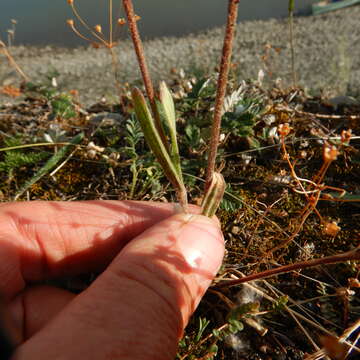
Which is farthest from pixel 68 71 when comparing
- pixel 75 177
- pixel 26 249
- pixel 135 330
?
pixel 135 330

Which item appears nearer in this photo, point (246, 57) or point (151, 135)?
point (151, 135)

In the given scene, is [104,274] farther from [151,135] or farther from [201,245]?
[151,135]

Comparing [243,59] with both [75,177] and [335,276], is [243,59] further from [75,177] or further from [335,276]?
[335,276]

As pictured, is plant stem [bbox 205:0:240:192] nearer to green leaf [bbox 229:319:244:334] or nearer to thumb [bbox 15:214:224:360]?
thumb [bbox 15:214:224:360]

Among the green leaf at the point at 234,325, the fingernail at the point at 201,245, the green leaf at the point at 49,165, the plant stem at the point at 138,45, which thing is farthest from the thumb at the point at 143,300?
the green leaf at the point at 49,165

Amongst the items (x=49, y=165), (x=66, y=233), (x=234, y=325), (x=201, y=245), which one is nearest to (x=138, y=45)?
(x=201, y=245)

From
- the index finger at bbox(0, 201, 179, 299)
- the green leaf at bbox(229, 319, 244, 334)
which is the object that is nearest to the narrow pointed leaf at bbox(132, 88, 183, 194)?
the index finger at bbox(0, 201, 179, 299)

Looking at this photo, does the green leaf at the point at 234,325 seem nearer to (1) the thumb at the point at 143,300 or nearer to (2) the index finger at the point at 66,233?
(1) the thumb at the point at 143,300
